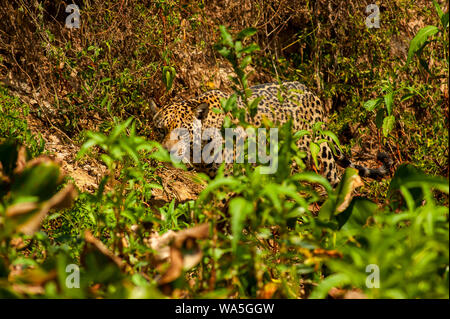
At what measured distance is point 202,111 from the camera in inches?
193

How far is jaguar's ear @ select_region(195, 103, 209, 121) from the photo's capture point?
4.86m

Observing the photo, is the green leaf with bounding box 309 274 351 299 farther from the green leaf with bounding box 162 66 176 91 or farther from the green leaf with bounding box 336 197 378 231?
the green leaf with bounding box 162 66 176 91

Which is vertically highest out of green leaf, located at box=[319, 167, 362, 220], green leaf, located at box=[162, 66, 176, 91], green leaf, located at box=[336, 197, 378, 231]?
green leaf, located at box=[162, 66, 176, 91]

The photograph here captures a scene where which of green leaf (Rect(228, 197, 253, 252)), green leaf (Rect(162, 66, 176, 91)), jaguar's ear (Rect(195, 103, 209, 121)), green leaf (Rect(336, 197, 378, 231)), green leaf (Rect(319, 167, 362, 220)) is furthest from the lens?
green leaf (Rect(162, 66, 176, 91))

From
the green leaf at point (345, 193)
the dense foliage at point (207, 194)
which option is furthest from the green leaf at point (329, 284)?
the green leaf at point (345, 193)

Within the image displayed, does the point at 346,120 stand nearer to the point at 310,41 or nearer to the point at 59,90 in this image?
the point at 310,41

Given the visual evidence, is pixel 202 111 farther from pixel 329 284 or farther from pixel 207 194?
pixel 329 284

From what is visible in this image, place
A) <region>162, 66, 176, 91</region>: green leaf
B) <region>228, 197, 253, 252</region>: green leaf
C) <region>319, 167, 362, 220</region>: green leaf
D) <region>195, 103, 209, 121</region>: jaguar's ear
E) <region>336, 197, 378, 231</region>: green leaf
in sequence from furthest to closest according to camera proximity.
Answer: <region>162, 66, 176, 91</region>: green leaf → <region>195, 103, 209, 121</region>: jaguar's ear → <region>336, 197, 378, 231</region>: green leaf → <region>319, 167, 362, 220</region>: green leaf → <region>228, 197, 253, 252</region>: green leaf

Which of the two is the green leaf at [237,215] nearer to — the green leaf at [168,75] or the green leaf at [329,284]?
the green leaf at [329,284]

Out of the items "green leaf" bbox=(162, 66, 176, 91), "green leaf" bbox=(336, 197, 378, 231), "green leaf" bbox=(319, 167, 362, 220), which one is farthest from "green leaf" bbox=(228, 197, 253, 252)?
"green leaf" bbox=(162, 66, 176, 91)

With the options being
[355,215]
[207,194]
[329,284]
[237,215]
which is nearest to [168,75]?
[355,215]

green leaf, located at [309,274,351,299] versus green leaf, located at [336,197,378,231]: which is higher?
green leaf, located at [336,197,378,231]

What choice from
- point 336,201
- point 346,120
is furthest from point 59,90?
point 336,201

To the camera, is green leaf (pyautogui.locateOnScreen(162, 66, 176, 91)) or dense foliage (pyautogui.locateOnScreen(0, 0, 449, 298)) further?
green leaf (pyautogui.locateOnScreen(162, 66, 176, 91))
